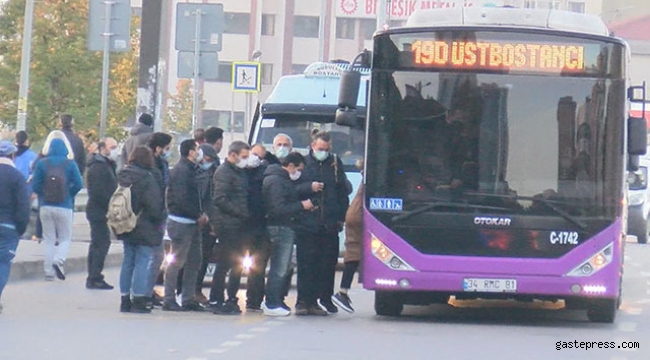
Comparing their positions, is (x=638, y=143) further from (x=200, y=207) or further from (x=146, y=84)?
(x=146, y=84)

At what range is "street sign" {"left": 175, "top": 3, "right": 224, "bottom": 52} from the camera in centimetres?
2648

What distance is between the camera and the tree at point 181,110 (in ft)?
260

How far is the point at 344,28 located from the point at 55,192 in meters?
75.9

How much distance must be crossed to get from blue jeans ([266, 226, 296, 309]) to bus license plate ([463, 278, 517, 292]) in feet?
6.67

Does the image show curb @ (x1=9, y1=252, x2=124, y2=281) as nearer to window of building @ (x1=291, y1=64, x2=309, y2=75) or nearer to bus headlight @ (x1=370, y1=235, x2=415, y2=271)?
bus headlight @ (x1=370, y1=235, x2=415, y2=271)

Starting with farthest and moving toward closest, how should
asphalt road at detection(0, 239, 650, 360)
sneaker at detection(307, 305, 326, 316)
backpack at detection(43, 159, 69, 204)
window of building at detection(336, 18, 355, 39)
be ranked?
window of building at detection(336, 18, 355, 39) → backpack at detection(43, 159, 69, 204) → sneaker at detection(307, 305, 326, 316) → asphalt road at detection(0, 239, 650, 360)

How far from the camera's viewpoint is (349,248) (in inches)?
679

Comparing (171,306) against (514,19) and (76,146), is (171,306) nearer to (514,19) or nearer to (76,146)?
(514,19)

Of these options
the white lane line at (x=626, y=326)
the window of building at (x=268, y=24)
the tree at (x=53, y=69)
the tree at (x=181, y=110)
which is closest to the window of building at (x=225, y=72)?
the window of building at (x=268, y=24)

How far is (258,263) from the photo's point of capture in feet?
54.5

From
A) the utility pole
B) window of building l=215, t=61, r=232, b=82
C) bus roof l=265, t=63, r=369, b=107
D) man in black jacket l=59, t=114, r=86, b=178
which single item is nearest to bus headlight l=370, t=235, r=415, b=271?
bus roof l=265, t=63, r=369, b=107

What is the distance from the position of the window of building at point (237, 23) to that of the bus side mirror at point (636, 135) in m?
78.0

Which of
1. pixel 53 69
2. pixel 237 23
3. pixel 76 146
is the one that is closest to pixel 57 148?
pixel 76 146

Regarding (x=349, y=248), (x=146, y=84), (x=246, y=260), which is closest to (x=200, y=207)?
(x=246, y=260)
